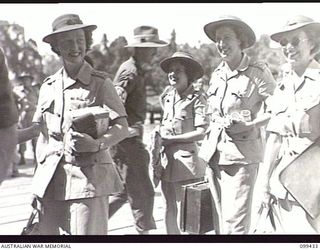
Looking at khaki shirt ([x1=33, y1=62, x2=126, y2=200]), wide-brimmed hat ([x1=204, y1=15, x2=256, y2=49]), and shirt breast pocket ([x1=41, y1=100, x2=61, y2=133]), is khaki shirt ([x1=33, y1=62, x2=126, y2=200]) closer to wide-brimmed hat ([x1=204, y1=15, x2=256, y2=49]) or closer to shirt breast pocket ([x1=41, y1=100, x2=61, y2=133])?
shirt breast pocket ([x1=41, y1=100, x2=61, y2=133])

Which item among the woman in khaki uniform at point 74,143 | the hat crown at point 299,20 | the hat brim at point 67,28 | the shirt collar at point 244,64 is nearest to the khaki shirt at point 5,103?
the woman in khaki uniform at point 74,143

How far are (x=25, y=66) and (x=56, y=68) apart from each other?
0.81 feet

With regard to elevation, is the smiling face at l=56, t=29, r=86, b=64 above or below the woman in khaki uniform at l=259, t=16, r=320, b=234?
above

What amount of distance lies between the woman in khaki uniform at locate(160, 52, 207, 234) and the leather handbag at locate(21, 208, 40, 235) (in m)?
0.93

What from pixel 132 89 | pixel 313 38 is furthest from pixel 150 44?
pixel 313 38

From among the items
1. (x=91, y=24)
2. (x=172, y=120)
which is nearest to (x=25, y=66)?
(x=91, y=24)

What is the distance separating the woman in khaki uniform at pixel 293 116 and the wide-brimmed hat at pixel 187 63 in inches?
21.4

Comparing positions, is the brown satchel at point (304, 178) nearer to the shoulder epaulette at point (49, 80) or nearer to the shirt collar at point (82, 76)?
the shirt collar at point (82, 76)

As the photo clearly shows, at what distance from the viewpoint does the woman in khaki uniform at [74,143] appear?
330 cm

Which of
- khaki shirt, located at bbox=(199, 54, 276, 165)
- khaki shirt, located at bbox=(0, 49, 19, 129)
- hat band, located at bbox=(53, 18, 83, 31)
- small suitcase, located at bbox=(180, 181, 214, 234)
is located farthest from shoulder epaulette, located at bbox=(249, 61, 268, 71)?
khaki shirt, located at bbox=(0, 49, 19, 129)

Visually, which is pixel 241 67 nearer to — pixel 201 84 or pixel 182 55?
pixel 201 84

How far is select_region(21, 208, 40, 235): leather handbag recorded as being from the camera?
11.4 feet

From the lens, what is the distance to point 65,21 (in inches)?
133

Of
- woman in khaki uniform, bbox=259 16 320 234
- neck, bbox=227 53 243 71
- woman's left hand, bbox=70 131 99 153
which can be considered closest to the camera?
woman's left hand, bbox=70 131 99 153
